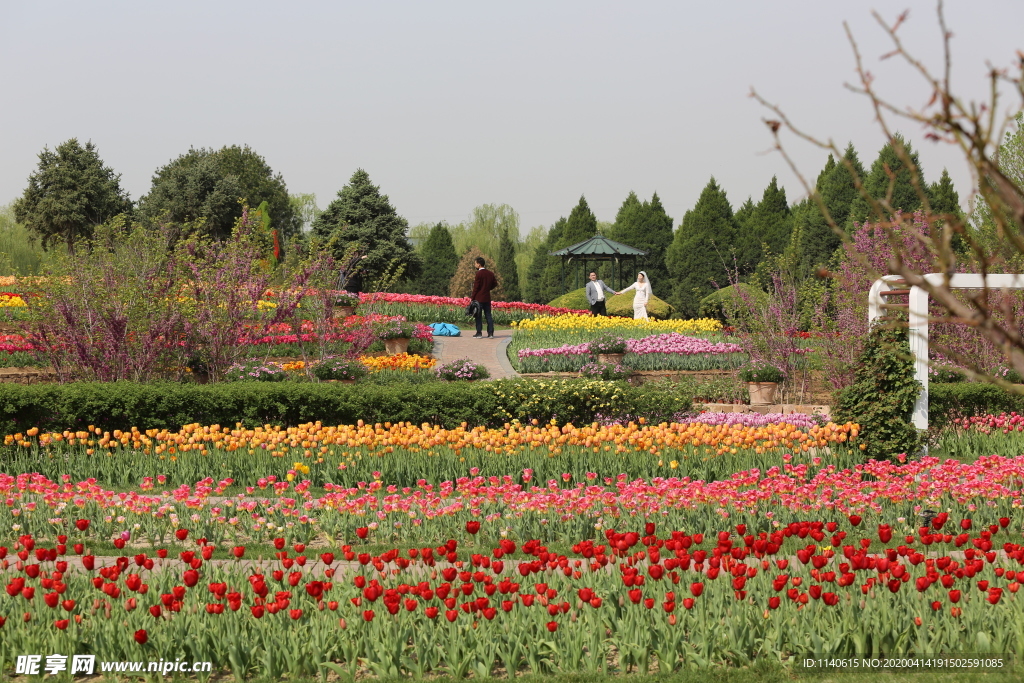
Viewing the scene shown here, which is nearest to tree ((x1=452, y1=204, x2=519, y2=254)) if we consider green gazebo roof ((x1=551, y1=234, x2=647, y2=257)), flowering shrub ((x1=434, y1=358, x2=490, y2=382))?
green gazebo roof ((x1=551, y1=234, x2=647, y2=257))

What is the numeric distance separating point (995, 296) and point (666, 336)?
772 cm

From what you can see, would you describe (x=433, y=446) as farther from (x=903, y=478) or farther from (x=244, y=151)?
(x=244, y=151)

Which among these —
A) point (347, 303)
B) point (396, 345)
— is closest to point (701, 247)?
point (347, 303)

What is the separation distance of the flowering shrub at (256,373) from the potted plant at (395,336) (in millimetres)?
3998

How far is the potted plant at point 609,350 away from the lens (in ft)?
53.6

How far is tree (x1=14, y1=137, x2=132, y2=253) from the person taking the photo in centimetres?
4419

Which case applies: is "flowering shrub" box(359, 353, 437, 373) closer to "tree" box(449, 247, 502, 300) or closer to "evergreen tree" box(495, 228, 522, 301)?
"tree" box(449, 247, 502, 300)

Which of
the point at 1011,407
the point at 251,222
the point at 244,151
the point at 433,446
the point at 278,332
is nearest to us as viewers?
the point at 433,446

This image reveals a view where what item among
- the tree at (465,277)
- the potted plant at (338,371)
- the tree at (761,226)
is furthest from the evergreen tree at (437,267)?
the potted plant at (338,371)

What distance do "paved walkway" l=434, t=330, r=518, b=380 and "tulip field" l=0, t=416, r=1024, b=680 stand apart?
27.5 feet

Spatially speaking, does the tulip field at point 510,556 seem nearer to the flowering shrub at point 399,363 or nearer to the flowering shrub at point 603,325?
the flowering shrub at point 399,363

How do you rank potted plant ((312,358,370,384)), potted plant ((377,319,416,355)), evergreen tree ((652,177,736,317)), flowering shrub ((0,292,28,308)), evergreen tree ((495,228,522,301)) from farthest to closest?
evergreen tree ((495,228,522,301)) → evergreen tree ((652,177,736,317)) → flowering shrub ((0,292,28,308)) → potted plant ((377,319,416,355)) → potted plant ((312,358,370,384))

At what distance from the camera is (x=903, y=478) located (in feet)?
24.9

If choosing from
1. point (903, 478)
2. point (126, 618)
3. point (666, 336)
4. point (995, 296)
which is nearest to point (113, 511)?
point (126, 618)
